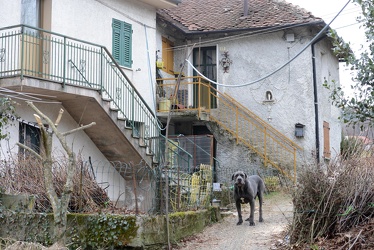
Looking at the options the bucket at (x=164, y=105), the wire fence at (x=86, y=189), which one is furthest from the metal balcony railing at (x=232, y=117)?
the wire fence at (x=86, y=189)

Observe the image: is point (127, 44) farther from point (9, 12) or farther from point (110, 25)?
point (9, 12)

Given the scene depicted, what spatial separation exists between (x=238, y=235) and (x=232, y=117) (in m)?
9.54

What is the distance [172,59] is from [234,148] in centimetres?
434

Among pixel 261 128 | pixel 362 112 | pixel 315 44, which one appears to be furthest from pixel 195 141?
pixel 362 112

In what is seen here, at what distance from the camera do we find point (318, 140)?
2167cm

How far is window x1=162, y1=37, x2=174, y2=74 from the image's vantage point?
2206cm

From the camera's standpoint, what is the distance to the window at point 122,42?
18359mm

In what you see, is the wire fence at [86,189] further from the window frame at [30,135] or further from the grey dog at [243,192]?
the window frame at [30,135]

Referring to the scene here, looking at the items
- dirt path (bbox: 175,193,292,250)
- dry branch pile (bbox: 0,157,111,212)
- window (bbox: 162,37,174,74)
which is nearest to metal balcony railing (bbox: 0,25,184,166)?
dry branch pile (bbox: 0,157,111,212)

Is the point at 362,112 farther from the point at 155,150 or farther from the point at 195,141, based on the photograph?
the point at 195,141

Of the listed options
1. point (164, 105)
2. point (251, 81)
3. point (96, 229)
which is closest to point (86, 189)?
point (96, 229)

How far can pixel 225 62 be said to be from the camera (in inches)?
888

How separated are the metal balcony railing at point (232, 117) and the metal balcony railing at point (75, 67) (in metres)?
3.27

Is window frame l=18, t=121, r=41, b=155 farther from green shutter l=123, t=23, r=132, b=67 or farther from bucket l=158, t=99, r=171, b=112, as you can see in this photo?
bucket l=158, t=99, r=171, b=112
